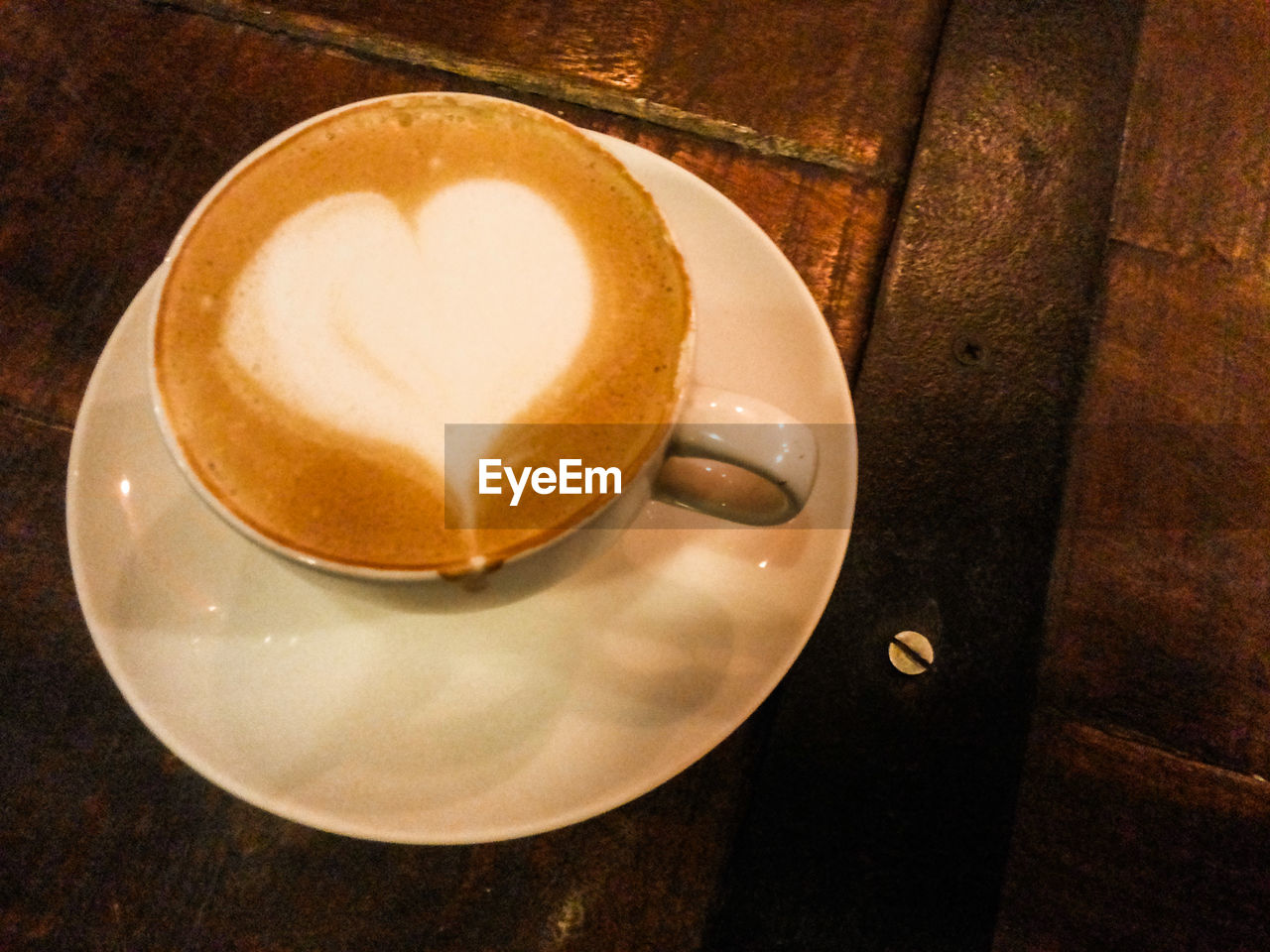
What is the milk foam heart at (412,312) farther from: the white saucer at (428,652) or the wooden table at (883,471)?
the wooden table at (883,471)

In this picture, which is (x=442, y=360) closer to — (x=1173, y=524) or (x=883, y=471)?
(x=883, y=471)

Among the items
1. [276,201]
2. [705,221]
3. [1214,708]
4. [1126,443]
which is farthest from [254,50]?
[1214,708]

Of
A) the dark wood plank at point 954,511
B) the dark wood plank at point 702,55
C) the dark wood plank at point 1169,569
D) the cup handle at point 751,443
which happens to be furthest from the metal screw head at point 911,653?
the dark wood plank at point 702,55

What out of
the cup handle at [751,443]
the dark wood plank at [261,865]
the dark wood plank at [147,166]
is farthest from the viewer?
the dark wood plank at [147,166]

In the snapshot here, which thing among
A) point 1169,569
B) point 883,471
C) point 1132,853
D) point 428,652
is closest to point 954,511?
point 883,471

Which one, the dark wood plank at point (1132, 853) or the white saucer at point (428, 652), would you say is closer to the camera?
the white saucer at point (428, 652)

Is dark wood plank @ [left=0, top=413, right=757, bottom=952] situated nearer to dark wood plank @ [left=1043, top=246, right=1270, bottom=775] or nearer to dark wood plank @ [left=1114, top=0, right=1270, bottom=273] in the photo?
dark wood plank @ [left=1043, top=246, right=1270, bottom=775]

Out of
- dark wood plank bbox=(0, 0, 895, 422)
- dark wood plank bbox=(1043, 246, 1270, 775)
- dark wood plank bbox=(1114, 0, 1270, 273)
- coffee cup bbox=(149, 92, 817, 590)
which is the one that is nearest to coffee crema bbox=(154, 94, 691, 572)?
coffee cup bbox=(149, 92, 817, 590)
